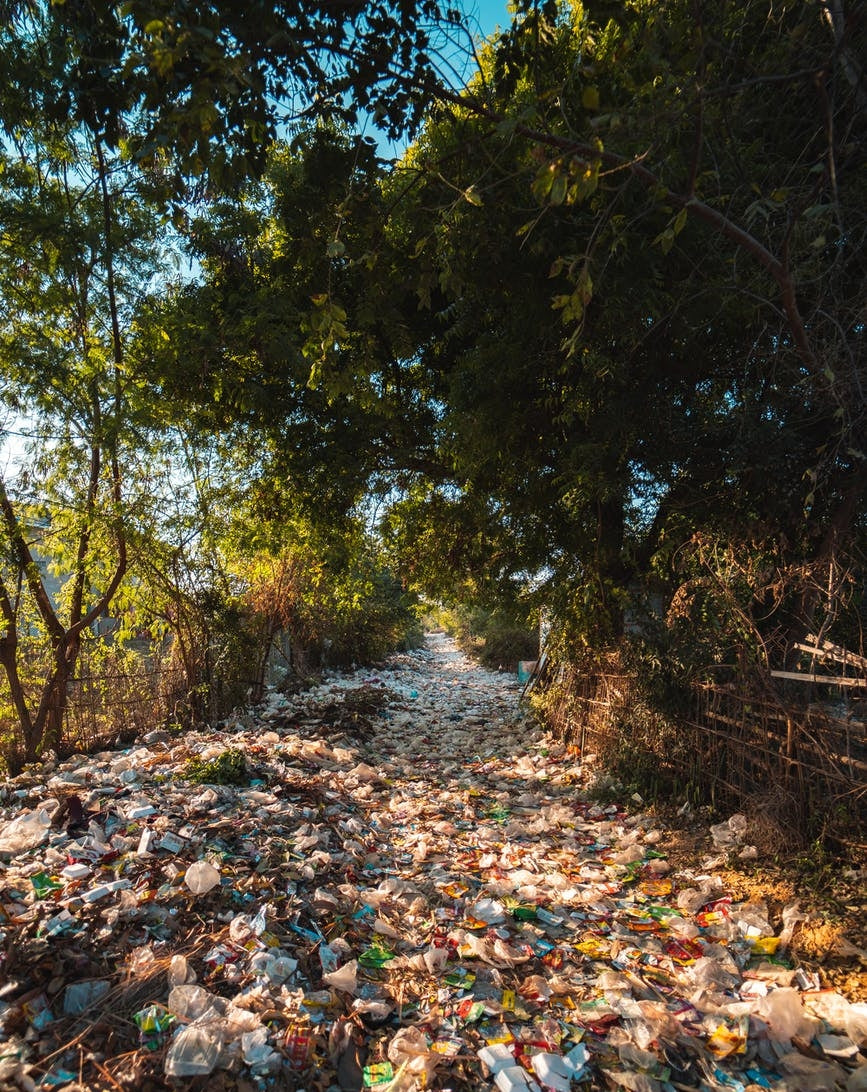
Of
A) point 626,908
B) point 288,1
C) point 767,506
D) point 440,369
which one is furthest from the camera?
point 440,369

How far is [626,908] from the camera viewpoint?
3260mm

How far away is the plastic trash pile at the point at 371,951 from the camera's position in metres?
2.02

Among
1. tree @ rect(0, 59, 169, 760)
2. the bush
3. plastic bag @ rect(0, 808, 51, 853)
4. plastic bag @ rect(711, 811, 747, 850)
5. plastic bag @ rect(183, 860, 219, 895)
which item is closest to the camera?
plastic bag @ rect(183, 860, 219, 895)

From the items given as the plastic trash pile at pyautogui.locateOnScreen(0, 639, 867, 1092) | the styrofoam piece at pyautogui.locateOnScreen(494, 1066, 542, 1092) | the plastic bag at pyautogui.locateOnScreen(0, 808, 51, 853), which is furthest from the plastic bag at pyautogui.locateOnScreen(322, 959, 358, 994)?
the plastic bag at pyautogui.locateOnScreen(0, 808, 51, 853)

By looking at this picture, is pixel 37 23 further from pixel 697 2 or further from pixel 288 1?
pixel 697 2

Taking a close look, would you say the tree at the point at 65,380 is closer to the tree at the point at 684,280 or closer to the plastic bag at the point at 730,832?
the tree at the point at 684,280

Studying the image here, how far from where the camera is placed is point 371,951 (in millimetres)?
2695

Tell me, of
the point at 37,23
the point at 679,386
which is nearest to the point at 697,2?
the point at 679,386

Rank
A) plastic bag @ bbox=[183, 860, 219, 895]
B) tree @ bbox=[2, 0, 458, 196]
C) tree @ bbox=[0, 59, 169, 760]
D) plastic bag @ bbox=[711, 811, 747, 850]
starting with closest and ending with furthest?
tree @ bbox=[2, 0, 458, 196], plastic bag @ bbox=[183, 860, 219, 895], plastic bag @ bbox=[711, 811, 747, 850], tree @ bbox=[0, 59, 169, 760]

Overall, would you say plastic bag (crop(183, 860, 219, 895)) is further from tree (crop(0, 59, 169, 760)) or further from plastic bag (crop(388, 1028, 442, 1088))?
tree (crop(0, 59, 169, 760))

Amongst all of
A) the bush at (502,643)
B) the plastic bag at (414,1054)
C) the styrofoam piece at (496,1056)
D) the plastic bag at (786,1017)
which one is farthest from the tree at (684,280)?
the bush at (502,643)

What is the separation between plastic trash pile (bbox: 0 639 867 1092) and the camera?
2.02 metres

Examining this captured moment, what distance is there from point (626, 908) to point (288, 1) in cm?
434

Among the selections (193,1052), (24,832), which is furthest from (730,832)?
(24,832)
